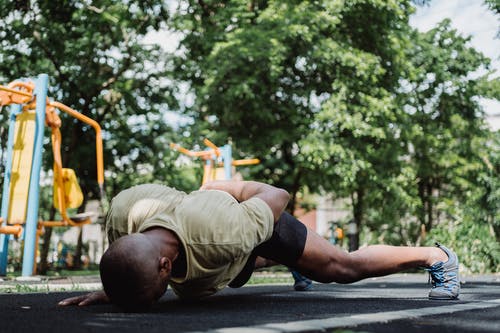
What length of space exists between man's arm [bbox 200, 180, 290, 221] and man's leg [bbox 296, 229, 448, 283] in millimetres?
435

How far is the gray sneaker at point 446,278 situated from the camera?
4.02m

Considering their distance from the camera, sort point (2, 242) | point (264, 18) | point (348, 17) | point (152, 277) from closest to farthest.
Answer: point (152, 277) → point (2, 242) → point (264, 18) → point (348, 17)

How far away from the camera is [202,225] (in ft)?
9.86

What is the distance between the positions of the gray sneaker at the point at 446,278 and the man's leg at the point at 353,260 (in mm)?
36

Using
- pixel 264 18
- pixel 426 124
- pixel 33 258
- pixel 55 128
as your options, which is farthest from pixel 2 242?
pixel 426 124

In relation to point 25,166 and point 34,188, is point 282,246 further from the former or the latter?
point 25,166

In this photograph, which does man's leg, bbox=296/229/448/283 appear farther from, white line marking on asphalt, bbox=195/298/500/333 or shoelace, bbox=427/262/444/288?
white line marking on asphalt, bbox=195/298/500/333

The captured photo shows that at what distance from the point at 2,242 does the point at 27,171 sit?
1.04 metres

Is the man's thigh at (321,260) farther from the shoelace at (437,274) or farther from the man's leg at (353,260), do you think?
the shoelace at (437,274)

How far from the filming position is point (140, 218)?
3271 millimetres

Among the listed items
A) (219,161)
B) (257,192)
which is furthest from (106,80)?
(257,192)

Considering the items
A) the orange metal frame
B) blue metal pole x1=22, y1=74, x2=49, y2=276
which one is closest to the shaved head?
blue metal pole x1=22, y1=74, x2=49, y2=276

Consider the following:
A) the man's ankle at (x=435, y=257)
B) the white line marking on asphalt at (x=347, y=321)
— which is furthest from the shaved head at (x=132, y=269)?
the man's ankle at (x=435, y=257)

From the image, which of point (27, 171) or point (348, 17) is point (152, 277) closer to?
point (27, 171)
